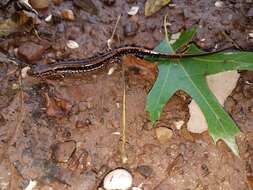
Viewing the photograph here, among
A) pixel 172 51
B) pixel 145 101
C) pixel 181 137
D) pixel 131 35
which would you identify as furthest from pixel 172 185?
pixel 131 35

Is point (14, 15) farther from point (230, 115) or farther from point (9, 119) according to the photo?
point (230, 115)

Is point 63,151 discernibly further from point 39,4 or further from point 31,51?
point 39,4

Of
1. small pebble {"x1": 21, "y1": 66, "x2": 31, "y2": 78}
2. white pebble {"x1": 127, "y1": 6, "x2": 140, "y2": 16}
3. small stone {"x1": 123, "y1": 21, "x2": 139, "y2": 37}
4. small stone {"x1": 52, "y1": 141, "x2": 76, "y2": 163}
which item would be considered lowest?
small stone {"x1": 52, "y1": 141, "x2": 76, "y2": 163}

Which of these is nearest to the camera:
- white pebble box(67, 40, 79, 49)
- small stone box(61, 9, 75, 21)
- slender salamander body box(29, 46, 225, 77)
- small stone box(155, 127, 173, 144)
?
small stone box(155, 127, 173, 144)

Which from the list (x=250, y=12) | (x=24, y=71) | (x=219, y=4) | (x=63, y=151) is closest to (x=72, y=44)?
(x=24, y=71)

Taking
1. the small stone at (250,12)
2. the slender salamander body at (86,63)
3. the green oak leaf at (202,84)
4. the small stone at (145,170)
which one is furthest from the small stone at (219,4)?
the small stone at (145,170)

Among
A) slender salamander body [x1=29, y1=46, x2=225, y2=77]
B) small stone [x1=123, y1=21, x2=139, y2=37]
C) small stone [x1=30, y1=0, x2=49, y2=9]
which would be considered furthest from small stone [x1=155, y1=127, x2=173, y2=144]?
small stone [x1=30, y1=0, x2=49, y2=9]

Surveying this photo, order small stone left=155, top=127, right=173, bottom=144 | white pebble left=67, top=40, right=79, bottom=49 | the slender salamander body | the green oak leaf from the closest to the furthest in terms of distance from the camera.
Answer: the green oak leaf → small stone left=155, top=127, right=173, bottom=144 → the slender salamander body → white pebble left=67, top=40, right=79, bottom=49

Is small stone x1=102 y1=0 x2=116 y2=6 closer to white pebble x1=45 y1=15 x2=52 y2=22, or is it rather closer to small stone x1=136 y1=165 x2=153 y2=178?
white pebble x1=45 y1=15 x2=52 y2=22

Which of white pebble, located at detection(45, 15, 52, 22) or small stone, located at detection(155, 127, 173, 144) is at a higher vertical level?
white pebble, located at detection(45, 15, 52, 22)
